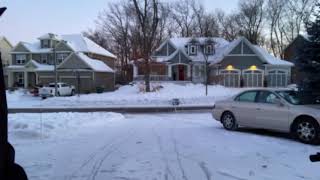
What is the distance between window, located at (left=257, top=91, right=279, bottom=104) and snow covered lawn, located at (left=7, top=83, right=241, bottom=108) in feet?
74.2

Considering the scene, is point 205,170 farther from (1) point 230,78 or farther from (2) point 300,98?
(1) point 230,78

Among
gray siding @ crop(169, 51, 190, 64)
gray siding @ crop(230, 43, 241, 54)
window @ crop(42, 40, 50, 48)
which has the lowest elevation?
gray siding @ crop(169, 51, 190, 64)

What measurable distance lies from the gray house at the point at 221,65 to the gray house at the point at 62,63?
5382mm

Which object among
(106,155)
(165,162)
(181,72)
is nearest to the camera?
(165,162)

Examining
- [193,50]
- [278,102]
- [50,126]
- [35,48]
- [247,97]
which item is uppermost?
[35,48]

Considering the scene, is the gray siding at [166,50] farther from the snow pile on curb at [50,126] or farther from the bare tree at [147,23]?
the snow pile on curb at [50,126]

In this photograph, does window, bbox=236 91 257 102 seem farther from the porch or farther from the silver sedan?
the porch

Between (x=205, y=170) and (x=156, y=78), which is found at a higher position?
(x=156, y=78)

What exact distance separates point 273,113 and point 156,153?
4695 mm

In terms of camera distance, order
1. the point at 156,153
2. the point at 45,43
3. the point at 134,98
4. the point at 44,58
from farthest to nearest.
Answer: the point at 45,43, the point at 44,58, the point at 134,98, the point at 156,153

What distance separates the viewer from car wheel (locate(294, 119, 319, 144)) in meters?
12.1

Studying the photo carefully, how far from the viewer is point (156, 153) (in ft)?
34.8

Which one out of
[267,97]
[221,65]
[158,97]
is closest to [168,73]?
[221,65]

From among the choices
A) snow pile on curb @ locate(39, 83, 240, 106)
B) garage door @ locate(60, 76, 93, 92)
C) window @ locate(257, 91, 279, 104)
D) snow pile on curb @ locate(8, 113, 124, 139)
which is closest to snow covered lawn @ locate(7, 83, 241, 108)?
snow pile on curb @ locate(39, 83, 240, 106)
